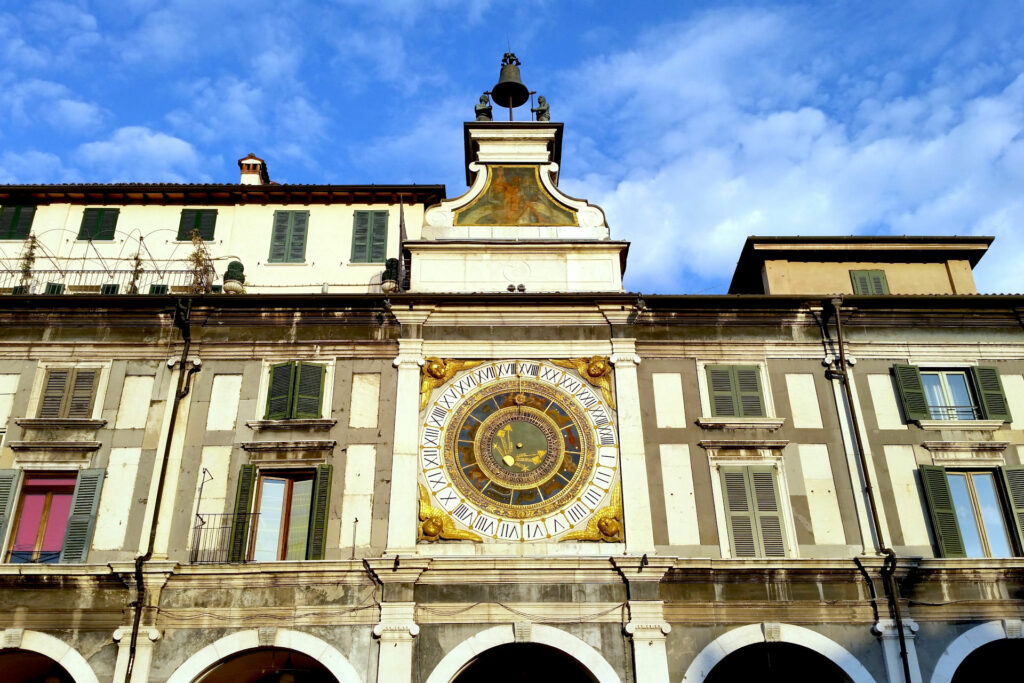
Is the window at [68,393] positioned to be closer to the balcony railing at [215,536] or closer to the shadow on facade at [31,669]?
the balcony railing at [215,536]

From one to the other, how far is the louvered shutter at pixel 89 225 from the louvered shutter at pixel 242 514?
34.0ft

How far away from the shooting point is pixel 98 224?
90.3 feet

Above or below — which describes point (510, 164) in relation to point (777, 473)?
above

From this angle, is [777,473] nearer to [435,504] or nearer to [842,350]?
[842,350]

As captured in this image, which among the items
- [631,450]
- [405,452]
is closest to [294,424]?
[405,452]

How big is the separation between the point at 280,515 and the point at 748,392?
35.2 ft

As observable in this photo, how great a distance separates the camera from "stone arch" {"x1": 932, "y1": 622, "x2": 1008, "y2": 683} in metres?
19.4

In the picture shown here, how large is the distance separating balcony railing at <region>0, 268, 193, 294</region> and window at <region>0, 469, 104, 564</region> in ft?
22.2

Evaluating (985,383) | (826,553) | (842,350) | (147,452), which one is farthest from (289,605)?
(985,383)

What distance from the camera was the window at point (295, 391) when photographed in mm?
21766

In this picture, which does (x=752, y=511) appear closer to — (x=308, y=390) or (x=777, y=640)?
(x=777, y=640)

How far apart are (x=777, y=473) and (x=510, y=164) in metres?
10.2

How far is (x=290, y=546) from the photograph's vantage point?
812 inches

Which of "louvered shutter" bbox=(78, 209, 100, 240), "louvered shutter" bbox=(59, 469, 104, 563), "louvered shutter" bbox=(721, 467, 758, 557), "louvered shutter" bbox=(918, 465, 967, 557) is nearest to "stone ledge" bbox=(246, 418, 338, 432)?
"louvered shutter" bbox=(59, 469, 104, 563)
